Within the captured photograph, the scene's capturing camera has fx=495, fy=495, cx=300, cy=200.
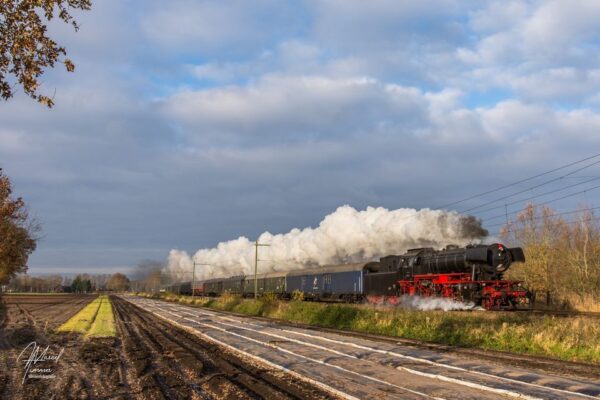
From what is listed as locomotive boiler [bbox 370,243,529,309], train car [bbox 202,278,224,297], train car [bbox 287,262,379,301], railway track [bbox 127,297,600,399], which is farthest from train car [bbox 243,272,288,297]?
railway track [bbox 127,297,600,399]

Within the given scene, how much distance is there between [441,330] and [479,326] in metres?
1.49

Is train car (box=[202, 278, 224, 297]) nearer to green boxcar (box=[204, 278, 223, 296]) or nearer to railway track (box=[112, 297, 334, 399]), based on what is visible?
green boxcar (box=[204, 278, 223, 296])

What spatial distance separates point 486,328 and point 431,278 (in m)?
13.0

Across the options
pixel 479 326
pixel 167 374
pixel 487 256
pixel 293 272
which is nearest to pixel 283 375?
pixel 167 374

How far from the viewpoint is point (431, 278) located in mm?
31781

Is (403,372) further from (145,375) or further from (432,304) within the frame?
(432,304)

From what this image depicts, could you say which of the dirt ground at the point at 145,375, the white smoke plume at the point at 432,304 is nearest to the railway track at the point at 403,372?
the dirt ground at the point at 145,375

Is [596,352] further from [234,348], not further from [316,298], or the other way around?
[316,298]

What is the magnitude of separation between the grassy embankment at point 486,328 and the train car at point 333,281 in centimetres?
1077

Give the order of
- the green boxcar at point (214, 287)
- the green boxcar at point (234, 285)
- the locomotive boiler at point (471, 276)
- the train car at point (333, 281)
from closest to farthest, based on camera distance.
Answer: the locomotive boiler at point (471, 276)
the train car at point (333, 281)
the green boxcar at point (234, 285)
the green boxcar at point (214, 287)

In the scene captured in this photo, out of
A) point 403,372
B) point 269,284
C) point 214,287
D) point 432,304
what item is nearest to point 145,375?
point 403,372
